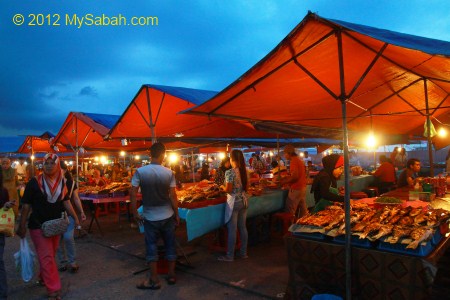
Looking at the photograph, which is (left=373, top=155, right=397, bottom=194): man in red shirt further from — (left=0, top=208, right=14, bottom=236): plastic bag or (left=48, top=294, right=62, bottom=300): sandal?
(left=0, top=208, right=14, bottom=236): plastic bag

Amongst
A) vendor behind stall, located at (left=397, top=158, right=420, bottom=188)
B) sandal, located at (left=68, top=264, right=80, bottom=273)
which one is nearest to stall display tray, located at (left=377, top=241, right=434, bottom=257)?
sandal, located at (left=68, top=264, right=80, bottom=273)

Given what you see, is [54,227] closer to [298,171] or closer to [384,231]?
[384,231]

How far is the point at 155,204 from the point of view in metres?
4.39

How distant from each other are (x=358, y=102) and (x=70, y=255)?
19.6 feet

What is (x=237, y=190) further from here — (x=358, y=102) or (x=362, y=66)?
(x=358, y=102)

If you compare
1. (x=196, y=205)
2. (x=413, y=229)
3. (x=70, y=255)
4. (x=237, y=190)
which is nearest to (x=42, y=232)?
(x=70, y=255)

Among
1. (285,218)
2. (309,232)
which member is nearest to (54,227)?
(309,232)

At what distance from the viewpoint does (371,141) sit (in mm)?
8289

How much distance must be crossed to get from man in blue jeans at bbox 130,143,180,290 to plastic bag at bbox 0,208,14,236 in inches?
56.2

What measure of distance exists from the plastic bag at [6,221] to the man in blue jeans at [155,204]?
1428 millimetres

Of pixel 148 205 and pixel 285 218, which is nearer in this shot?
pixel 148 205

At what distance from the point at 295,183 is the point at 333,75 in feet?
8.84

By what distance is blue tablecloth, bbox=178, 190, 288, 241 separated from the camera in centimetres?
511

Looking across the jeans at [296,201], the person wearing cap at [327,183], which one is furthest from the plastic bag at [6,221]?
the jeans at [296,201]
